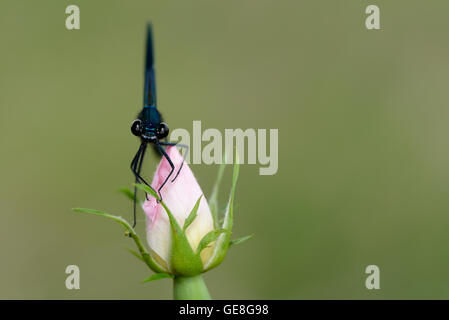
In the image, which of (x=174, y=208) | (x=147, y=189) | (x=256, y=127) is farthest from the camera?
(x=256, y=127)

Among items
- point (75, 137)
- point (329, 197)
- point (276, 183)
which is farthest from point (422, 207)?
point (75, 137)

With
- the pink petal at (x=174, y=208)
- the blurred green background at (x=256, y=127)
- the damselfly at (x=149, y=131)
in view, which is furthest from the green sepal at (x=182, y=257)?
the blurred green background at (x=256, y=127)

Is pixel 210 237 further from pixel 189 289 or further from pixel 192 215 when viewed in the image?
pixel 189 289

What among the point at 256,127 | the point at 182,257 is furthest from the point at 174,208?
the point at 256,127

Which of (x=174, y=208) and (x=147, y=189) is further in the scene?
(x=174, y=208)

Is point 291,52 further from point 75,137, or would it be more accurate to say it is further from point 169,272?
point 169,272

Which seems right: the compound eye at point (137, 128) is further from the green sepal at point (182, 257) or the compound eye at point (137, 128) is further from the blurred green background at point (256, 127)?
the blurred green background at point (256, 127)
